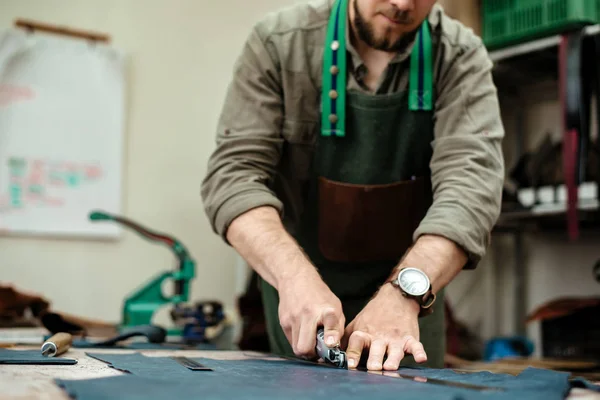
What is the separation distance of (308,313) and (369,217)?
45 cm

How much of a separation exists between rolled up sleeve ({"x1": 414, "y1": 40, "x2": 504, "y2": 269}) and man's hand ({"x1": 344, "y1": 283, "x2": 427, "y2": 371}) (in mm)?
132

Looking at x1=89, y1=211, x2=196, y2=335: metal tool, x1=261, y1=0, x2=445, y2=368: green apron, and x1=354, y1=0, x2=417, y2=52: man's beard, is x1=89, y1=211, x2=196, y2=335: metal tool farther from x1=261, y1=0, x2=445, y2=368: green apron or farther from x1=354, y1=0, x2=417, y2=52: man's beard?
x1=354, y1=0, x2=417, y2=52: man's beard

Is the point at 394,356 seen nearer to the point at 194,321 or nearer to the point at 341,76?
the point at 341,76

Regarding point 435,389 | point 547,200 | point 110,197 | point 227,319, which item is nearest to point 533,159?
point 547,200

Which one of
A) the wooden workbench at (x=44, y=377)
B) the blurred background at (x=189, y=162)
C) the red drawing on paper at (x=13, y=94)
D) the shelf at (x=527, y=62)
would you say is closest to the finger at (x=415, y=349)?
the wooden workbench at (x=44, y=377)

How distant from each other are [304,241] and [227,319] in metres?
0.79

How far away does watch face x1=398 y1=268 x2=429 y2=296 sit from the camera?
3.27 feet

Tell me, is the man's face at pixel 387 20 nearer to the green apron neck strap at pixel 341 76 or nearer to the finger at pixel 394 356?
the green apron neck strap at pixel 341 76

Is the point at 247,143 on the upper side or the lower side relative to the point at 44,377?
upper

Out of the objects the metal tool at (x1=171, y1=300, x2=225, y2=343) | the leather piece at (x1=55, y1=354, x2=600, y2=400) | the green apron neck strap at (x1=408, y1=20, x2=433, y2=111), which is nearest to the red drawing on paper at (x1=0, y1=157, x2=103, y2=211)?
the metal tool at (x1=171, y1=300, x2=225, y2=343)

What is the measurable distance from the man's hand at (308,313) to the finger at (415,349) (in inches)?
3.6

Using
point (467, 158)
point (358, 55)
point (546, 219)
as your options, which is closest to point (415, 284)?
point (467, 158)

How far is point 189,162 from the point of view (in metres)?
2.63

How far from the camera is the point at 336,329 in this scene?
2.98 feet
